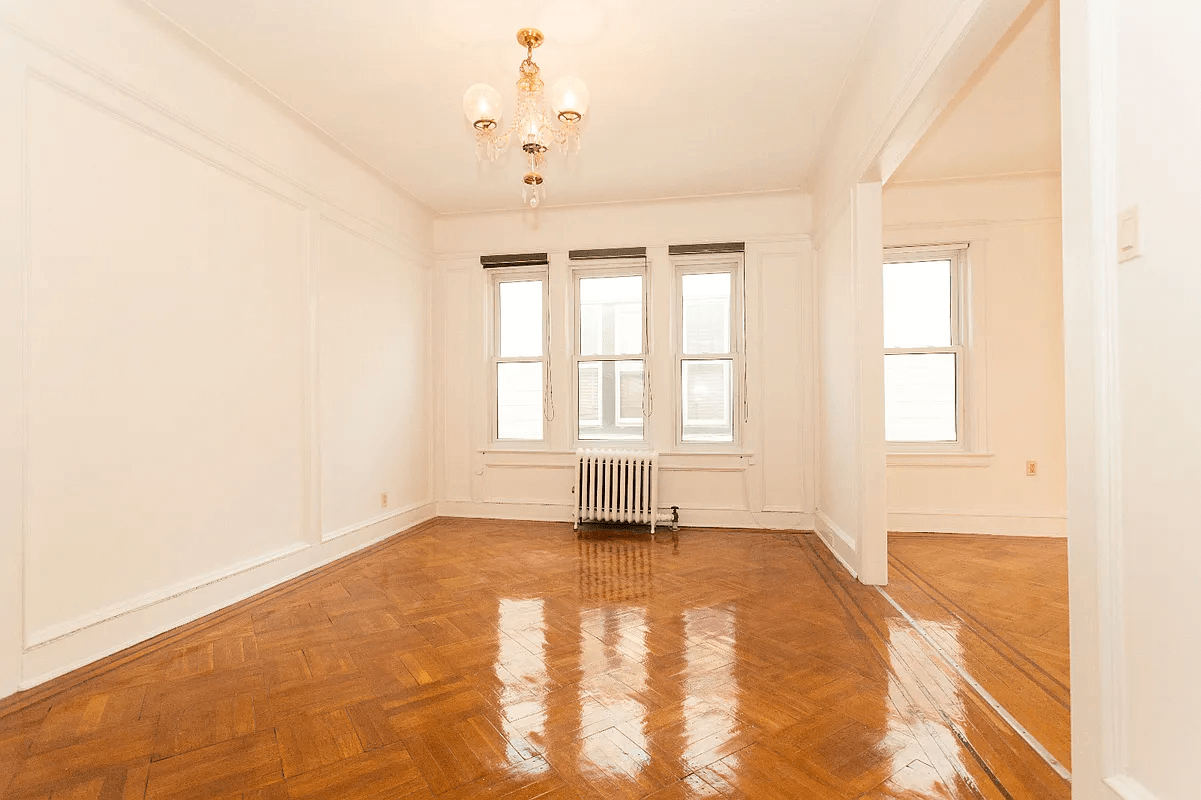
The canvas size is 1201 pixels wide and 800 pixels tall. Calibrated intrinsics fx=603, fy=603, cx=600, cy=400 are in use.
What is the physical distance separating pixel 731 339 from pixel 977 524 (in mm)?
2561

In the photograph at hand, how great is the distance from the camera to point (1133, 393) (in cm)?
130

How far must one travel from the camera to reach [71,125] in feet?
8.43

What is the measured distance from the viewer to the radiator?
5371 millimetres

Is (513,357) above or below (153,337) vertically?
above

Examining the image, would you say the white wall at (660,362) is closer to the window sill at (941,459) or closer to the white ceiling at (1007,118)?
the window sill at (941,459)

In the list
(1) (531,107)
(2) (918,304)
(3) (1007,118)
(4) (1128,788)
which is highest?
(3) (1007,118)

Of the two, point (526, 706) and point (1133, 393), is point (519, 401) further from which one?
point (1133, 393)

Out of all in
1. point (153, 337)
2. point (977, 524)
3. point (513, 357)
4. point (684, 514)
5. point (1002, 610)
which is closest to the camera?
point (153, 337)

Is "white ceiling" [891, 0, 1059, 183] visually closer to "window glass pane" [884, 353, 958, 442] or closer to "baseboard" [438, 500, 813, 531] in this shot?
"window glass pane" [884, 353, 958, 442]

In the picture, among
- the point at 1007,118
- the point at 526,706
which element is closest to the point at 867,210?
the point at 1007,118

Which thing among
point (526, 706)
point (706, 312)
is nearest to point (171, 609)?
point (526, 706)

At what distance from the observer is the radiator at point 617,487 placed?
537 cm

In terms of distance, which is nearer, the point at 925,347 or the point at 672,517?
the point at 925,347

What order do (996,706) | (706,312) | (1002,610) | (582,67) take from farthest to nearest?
(706,312), (582,67), (1002,610), (996,706)
